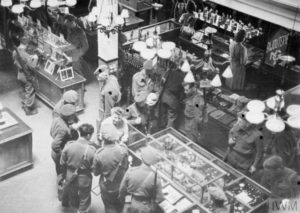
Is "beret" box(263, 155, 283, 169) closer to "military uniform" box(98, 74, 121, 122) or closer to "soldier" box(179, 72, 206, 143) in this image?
"soldier" box(179, 72, 206, 143)

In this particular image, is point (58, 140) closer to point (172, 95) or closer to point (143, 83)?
point (143, 83)

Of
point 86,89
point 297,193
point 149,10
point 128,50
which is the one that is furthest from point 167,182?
point 149,10

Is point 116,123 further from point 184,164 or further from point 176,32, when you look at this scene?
point 176,32

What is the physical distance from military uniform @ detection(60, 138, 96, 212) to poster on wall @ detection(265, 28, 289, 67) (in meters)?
6.37

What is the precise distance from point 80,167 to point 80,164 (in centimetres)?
6

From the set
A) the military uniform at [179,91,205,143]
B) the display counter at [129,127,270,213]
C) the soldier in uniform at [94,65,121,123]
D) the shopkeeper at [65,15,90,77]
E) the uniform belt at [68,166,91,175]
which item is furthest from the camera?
the shopkeeper at [65,15,90,77]

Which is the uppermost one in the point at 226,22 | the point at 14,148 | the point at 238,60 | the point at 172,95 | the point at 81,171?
the point at 226,22

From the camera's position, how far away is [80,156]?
A: 827 centimetres

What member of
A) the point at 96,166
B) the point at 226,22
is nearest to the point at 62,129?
the point at 96,166

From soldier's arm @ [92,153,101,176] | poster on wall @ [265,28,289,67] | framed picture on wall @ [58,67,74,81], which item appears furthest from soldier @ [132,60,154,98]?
poster on wall @ [265,28,289,67]

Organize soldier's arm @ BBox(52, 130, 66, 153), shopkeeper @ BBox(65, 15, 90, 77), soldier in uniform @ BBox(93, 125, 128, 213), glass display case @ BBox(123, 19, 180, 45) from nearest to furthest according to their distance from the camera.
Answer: soldier in uniform @ BBox(93, 125, 128, 213)
soldier's arm @ BBox(52, 130, 66, 153)
glass display case @ BBox(123, 19, 180, 45)
shopkeeper @ BBox(65, 15, 90, 77)

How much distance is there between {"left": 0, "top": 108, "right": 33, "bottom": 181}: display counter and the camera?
9742 millimetres

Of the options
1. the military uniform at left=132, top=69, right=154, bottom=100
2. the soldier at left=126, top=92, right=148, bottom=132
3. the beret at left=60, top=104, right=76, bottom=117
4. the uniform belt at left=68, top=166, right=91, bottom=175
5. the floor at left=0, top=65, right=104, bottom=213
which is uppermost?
the beret at left=60, top=104, right=76, bottom=117

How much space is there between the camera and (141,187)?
7484 mm
